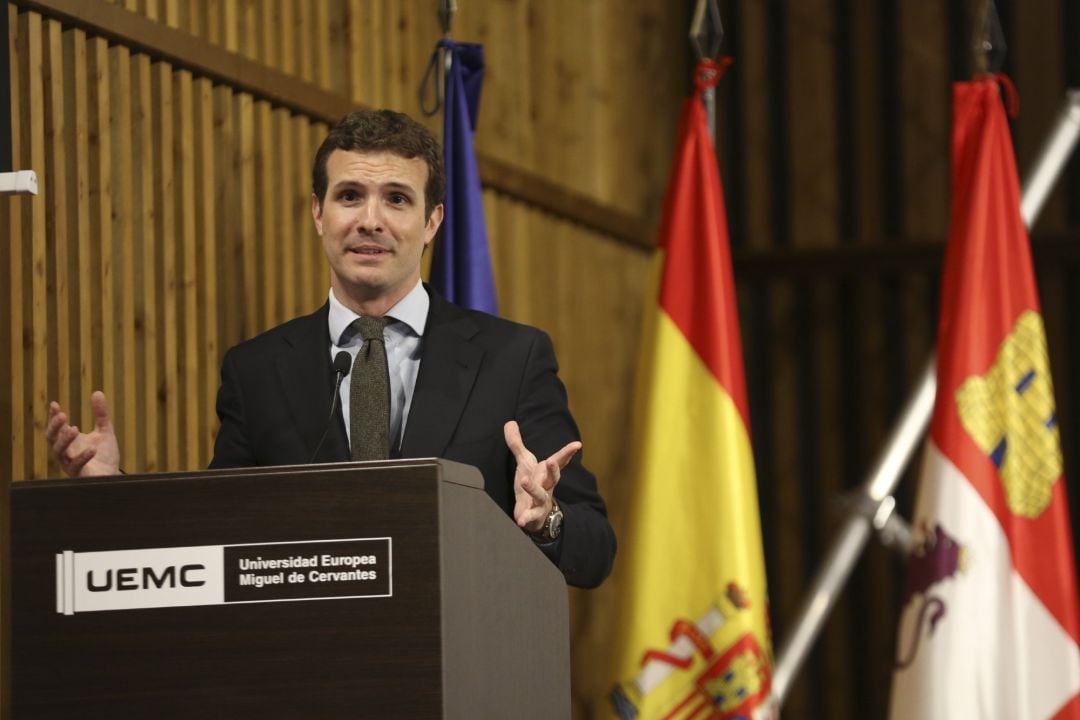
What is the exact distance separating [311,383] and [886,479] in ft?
8.80

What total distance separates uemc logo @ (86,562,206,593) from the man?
60 cm

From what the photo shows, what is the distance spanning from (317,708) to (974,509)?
9.21 feet

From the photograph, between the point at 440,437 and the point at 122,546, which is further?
the point at 440,437

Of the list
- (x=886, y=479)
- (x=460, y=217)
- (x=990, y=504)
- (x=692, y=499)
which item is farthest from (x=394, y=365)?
(x=886, y=479)

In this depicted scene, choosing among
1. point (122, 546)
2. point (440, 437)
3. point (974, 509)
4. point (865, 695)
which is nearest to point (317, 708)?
point (122, 546)

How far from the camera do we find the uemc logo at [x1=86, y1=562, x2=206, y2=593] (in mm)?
1844

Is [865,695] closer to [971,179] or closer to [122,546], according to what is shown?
[971,179]

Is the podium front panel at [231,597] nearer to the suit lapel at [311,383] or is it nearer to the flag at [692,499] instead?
the suit lapel at [311,383]

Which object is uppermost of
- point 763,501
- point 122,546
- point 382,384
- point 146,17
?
point 146,17

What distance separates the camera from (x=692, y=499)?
4.45 m

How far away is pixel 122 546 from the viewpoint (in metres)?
1.87

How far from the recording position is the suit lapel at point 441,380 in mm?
2445

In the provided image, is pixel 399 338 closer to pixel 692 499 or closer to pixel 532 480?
pixel 532 480

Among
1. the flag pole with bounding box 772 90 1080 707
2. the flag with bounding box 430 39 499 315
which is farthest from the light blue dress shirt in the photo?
the flag pole with bounding box 772 90 1080 707
